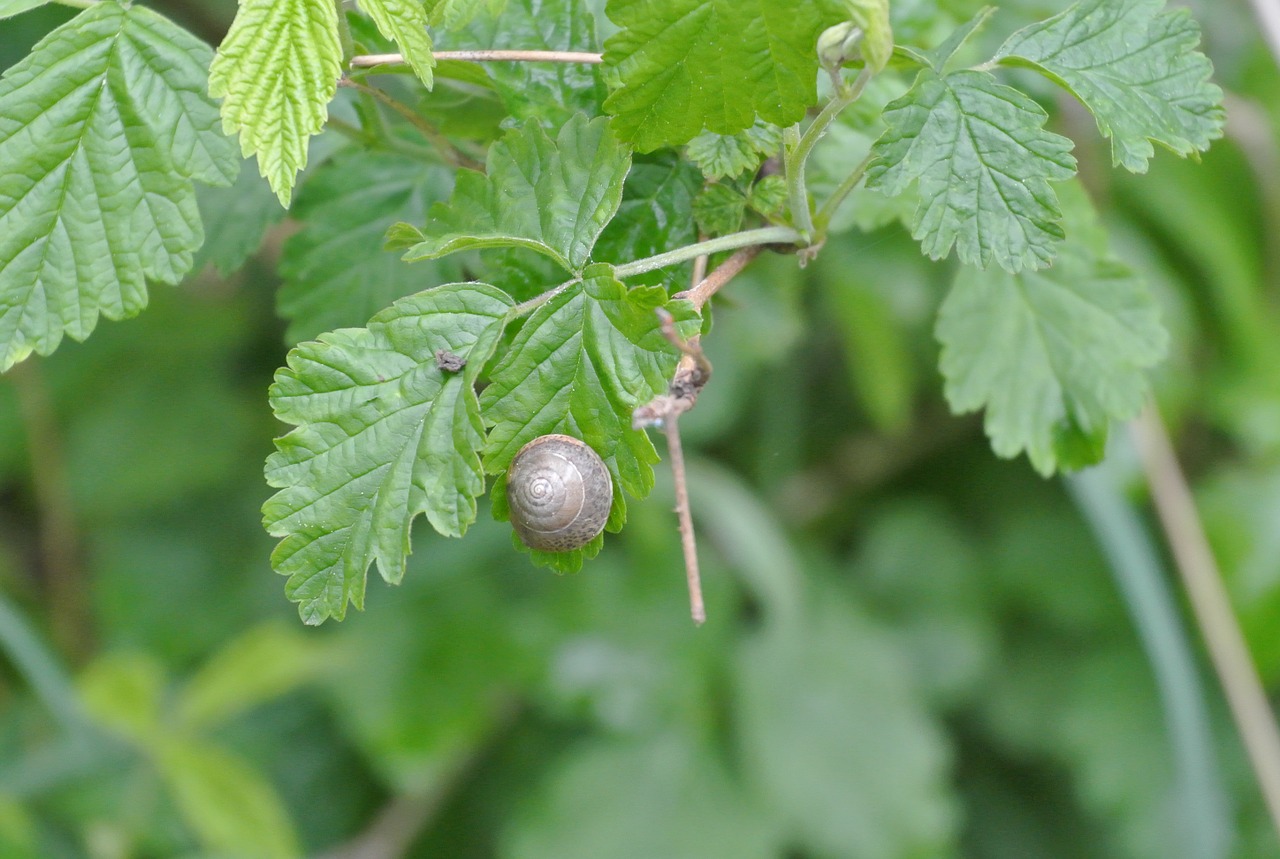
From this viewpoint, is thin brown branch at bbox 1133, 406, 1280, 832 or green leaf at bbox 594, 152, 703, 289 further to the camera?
thin brown branch at bbox 1133, 406, 1280, 832

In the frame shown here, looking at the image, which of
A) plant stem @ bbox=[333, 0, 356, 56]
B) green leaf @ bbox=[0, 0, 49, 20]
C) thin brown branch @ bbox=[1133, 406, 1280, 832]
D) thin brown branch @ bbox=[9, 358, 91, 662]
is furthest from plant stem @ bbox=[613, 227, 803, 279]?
thin brown branch @ bbox=[9, 358, 91, 662]

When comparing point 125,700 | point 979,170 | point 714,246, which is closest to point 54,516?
point 125,700

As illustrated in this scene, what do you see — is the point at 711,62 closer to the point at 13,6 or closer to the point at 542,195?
the point at 542,195

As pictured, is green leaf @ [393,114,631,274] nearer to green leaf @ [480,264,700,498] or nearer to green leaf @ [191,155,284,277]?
green leaf @ [480,264,700,498]

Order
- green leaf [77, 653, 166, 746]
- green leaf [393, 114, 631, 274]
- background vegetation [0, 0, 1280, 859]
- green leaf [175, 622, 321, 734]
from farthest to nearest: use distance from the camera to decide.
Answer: background vegetation [0, 0, 1280, 859] < green leaf [175, 622, 321, 734] < green leaf [77, 653, 166, 746] < green leaf [393, 114, 631, 274]

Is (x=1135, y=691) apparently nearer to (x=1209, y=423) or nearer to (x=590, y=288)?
(x=1209, y=423)

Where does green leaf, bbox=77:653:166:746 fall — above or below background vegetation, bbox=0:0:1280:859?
above

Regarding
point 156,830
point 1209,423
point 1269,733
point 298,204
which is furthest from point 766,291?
point 156,830
